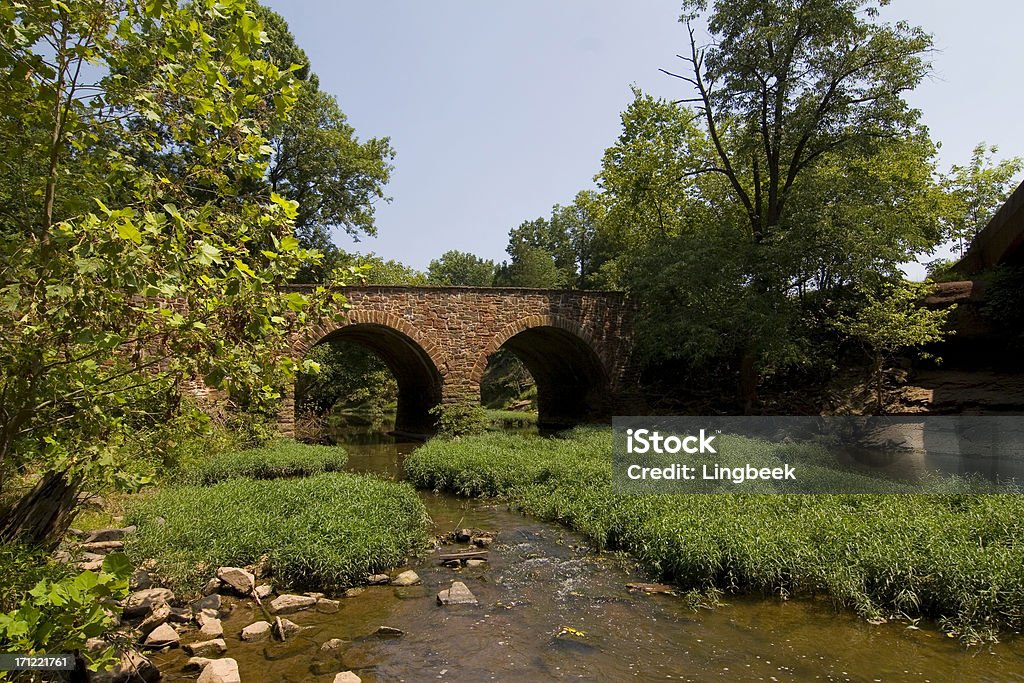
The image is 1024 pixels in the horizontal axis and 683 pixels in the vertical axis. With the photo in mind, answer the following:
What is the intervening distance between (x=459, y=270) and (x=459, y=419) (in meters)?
43.8

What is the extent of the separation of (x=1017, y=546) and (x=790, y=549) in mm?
2178

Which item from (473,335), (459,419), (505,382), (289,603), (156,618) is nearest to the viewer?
(156,618)

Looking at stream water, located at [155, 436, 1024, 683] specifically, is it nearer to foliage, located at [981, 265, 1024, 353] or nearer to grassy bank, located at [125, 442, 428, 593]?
grassy bank, located at [125, 442, 428, 593]

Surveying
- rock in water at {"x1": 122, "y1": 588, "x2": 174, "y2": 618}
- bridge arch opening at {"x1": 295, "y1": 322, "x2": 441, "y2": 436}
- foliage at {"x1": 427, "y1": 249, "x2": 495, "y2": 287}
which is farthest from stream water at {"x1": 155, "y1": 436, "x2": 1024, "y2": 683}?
foliage at {"x1": 427, "y1": 249, "x2": 495, "y2": 287}

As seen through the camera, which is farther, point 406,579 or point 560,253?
point 560,253

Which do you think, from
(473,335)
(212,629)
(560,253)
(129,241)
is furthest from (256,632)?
(560,253)

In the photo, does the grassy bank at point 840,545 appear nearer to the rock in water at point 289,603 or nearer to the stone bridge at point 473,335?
the rock in water at point 289,603

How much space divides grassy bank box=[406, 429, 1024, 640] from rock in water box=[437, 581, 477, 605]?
7.25ft

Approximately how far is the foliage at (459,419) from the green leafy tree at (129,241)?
596 inches

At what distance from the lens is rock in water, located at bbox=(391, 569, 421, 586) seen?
7434 mm

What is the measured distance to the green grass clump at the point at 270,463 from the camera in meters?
11.7

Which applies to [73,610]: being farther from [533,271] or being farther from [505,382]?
[505,382]

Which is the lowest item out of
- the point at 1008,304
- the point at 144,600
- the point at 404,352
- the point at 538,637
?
the point at 538,637

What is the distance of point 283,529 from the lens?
7.76 meters
